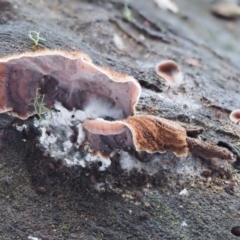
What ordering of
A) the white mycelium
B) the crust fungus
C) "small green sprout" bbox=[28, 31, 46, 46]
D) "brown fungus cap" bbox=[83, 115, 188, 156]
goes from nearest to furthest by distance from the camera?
1. "brown fungus cap" bbox=[83, 115, 188, 156]
2. the white mycelium
3. "small green sprout" bbox=[28, 31, 46, 46]
4. the crust fungus

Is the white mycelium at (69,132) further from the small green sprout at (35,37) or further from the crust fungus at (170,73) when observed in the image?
the crust fungus at (170,73)

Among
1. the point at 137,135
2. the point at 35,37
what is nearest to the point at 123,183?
the point at 137,135

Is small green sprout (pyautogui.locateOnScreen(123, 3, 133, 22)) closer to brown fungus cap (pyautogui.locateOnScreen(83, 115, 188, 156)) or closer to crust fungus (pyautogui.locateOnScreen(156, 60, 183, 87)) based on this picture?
crust fungus (pyautogui.locateOnScreen(156, 60, 183, 87))

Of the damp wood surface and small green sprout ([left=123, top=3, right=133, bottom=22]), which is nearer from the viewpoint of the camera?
the damp wood surface

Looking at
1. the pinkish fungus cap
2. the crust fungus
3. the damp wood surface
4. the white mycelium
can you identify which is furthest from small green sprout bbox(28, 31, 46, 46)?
the pinkish fungus cap

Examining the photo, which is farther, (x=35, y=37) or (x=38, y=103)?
(x=35, y=37)

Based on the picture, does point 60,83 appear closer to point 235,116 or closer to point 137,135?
point 137,135
